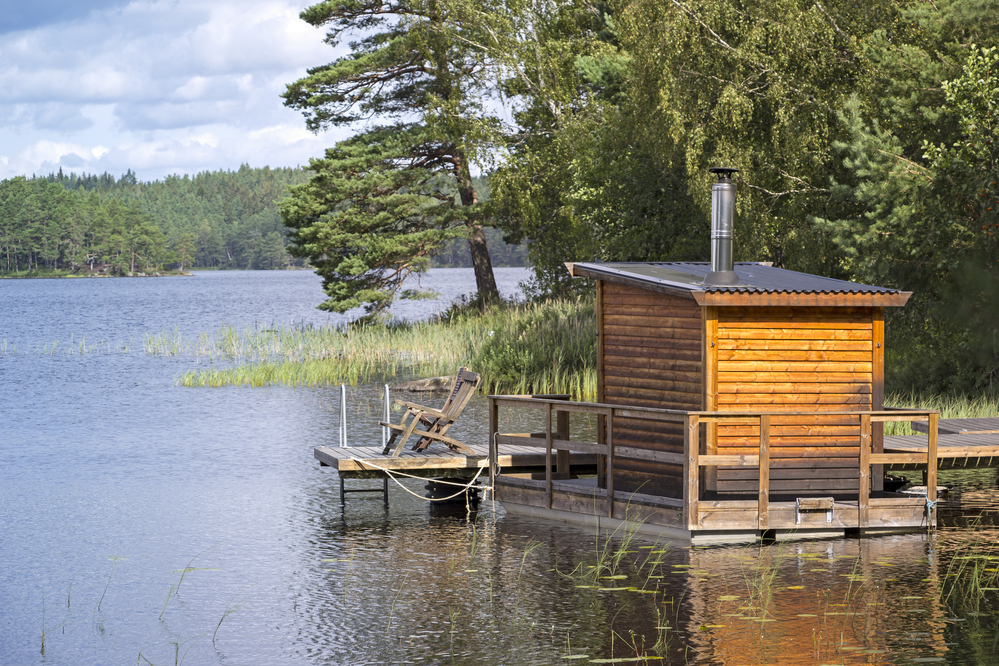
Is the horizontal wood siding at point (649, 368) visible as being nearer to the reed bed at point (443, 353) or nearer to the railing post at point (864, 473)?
the railing post at point (864, 473)

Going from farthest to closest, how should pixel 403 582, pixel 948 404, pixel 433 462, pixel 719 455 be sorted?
pixel 948 404, pixel 433 462, pixel 719 455, pixel 403 582

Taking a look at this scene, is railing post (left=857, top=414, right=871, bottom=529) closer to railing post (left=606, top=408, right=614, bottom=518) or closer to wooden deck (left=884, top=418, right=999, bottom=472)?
wooden deck (left=884, top=418, right=999, bottom=472)

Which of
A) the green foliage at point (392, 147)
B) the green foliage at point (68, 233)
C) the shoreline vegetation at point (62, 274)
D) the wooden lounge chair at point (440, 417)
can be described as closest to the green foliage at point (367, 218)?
the green foliage at point (392, 147)

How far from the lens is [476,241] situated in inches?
1623

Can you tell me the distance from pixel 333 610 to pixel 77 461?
34.5ft

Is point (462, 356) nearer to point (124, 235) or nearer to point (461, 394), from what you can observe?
point (461, 394)

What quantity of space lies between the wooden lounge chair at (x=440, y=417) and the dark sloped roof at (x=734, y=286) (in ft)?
6.62

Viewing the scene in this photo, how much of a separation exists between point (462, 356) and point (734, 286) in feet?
60.7

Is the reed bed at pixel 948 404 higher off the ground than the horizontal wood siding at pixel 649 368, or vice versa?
the horizontal wood siding at pixel 649 368

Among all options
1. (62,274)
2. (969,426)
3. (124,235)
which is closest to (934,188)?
(969,426)

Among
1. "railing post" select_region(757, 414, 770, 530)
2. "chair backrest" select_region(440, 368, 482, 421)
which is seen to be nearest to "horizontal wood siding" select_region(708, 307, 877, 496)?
"railing post" select_region(757, 414, 770, 530)

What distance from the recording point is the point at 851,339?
488 inches

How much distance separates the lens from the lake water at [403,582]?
343 inches

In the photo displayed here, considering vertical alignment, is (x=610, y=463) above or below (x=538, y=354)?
below
